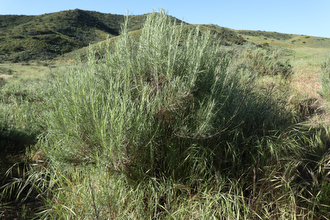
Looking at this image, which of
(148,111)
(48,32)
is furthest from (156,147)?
(48,32)

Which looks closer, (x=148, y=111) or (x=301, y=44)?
(x=148, y=111)

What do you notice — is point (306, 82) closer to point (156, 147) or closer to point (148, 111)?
point (156, 147)

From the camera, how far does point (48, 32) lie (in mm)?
64375

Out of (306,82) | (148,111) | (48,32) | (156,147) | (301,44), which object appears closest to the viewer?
(148,111)

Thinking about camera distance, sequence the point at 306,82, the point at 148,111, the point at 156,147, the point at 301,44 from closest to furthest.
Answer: the point at 148,111 → the point at 156,147 → the point at 306,82 → the point at 301,44

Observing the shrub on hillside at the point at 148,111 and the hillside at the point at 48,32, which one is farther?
Answer: the hillside at the point at 48,32

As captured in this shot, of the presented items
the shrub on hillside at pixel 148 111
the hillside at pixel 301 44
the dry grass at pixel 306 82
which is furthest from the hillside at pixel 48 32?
the shrub on hillside at pixel 148 111

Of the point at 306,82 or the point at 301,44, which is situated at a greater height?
the point at 301,44

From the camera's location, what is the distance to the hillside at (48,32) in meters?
46.9

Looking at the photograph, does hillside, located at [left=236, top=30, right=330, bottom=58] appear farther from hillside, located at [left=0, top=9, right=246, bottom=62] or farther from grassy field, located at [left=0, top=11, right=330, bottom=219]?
hillside, located at [left=0, top=9, right=246, bottom=62]

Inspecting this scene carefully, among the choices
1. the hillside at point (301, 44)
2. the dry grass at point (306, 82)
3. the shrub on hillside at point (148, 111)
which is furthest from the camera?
the hillside at point (301, 44)

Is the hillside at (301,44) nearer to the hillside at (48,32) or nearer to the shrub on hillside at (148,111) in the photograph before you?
the shrub on hillside at (148,111)

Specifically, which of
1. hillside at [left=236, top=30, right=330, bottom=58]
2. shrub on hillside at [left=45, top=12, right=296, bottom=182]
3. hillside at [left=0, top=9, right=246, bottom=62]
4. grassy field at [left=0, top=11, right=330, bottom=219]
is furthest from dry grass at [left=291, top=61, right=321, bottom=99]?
hillside at [left=0, top=9, right=246, bottom=62]

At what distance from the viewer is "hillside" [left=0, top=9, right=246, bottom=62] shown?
4688 centimetres
